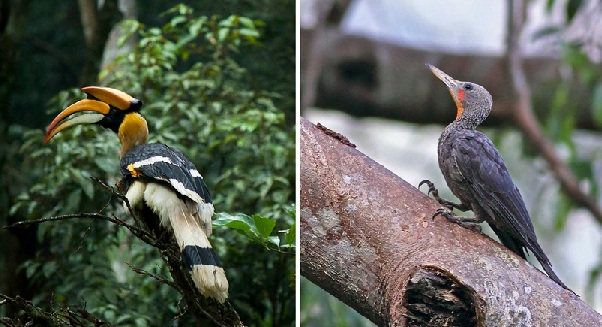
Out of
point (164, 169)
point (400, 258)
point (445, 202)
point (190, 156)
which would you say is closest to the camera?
point (400, 258)

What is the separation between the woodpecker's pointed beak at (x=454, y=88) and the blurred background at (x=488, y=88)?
5cm

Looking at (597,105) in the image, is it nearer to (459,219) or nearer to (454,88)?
(454,88)

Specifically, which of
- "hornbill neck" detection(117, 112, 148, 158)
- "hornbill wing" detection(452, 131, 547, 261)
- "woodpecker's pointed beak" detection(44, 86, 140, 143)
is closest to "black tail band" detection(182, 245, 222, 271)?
"hornbill neck" detection(117, 112, 148, 158)

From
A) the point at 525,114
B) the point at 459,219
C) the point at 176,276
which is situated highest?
the point at 525,114

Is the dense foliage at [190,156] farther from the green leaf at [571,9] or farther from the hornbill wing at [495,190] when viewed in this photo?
the green leaf at [571,9]

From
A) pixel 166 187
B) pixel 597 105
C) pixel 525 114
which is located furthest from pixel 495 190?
pixel 166 187

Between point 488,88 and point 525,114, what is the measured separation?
0.18 metres

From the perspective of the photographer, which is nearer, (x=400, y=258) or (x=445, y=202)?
(x=400, y=258)

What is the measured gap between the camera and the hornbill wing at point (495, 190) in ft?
5.01

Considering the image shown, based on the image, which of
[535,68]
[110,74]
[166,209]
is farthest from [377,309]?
[110,74]

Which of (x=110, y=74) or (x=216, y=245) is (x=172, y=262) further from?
(x=110, y=74)

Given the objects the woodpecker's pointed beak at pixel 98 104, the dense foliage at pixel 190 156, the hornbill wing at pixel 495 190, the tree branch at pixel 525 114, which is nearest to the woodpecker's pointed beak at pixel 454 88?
the hornbill wing at pixel 495 190

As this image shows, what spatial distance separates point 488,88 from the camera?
1.76 m

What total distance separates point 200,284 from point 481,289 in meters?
0.59
